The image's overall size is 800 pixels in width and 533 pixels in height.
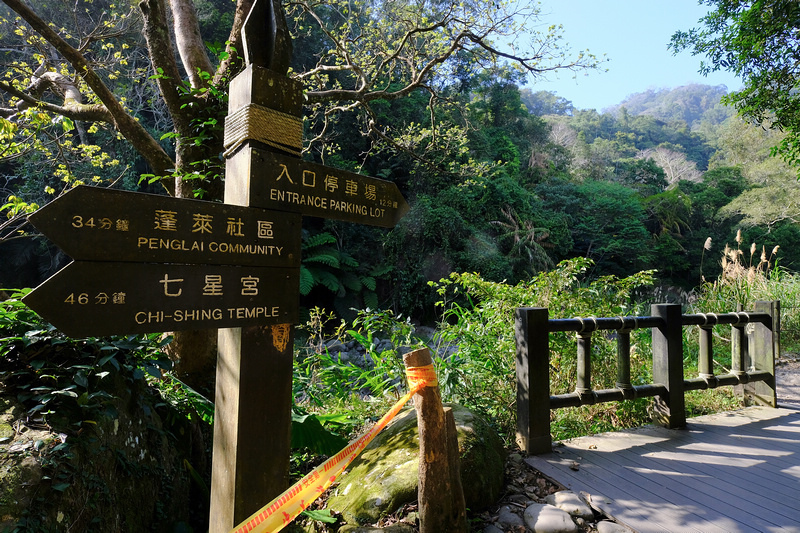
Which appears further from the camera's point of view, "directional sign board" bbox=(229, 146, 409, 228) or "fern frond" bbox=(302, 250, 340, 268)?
"fern frond" bbox=(302, 250, 340, 268)

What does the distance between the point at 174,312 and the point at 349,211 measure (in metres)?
0.81

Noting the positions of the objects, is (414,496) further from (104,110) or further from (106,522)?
(104,110)

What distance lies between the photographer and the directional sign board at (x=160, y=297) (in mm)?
1189

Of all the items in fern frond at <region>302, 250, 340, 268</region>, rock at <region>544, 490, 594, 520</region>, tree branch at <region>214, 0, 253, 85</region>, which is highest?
tree branch at <region>214, 0, 253, 85</region>

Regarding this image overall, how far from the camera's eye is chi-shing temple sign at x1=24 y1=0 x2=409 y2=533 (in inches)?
48.9

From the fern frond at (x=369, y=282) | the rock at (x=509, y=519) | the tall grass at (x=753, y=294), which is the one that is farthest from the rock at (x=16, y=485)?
the fern frond at (x=369, y=282)

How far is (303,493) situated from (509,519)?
3.67 feet

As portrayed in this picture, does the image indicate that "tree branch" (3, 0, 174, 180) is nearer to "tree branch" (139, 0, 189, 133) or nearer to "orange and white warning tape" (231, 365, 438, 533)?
"tree branch" (139, 0, 189, 133)

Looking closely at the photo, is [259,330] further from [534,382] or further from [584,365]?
[584,365]

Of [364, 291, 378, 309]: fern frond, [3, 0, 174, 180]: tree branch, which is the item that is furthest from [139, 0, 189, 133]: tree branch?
[364, 291, 378, 309]: fern frond

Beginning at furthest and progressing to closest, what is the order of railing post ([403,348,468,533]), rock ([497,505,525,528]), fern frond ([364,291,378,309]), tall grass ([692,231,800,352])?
fern frond ([364,291,378,309])
tall grass ([692,231,800,352])
rock ([497,505,525,528])
railing post ([403,348,468,533])

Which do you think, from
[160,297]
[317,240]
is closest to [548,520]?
[160,297]

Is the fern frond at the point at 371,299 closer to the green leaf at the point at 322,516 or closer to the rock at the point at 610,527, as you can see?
the green leaf at the point at 322,516

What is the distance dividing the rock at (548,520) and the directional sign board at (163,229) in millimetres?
1598
